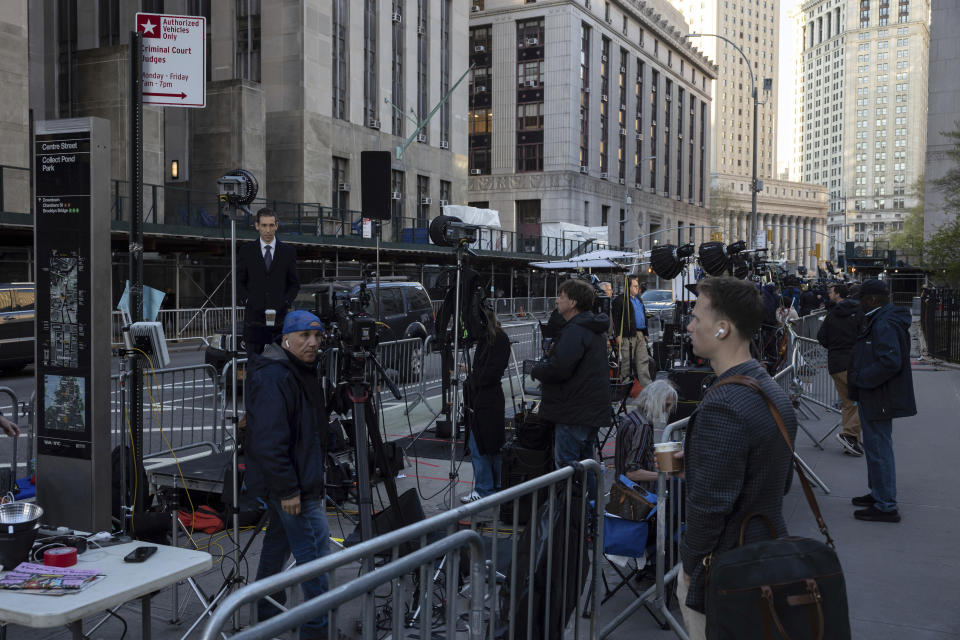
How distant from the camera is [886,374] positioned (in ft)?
23.6

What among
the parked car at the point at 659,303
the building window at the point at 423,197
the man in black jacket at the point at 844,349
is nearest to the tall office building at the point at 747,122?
the building window at the point at 423,197

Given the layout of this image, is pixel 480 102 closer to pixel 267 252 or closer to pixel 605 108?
pixel 605 108

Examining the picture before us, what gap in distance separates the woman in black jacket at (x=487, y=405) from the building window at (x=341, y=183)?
37.9m

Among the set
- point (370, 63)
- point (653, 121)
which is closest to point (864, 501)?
point (370, 63)

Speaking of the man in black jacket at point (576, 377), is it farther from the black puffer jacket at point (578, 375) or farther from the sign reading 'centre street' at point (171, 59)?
the sign reading 'centre street' at point (171, 59)

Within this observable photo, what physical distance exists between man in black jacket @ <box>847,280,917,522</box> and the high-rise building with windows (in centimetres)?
5876

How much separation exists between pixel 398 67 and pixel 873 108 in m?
153

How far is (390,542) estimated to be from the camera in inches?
102

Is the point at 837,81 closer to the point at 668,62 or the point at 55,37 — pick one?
the point at 668,62

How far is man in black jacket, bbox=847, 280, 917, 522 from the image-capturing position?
723cm

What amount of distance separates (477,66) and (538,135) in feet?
30.6

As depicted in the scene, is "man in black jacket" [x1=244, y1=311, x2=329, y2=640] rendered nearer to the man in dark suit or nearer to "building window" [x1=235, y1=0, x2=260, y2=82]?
the man in dark suit

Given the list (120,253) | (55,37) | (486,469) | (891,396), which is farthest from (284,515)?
(55,37)

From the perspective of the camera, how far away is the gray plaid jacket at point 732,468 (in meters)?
2.99
